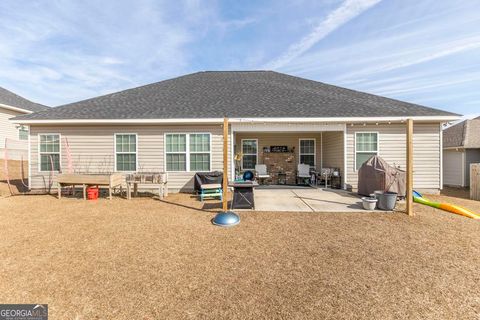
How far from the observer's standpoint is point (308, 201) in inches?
320

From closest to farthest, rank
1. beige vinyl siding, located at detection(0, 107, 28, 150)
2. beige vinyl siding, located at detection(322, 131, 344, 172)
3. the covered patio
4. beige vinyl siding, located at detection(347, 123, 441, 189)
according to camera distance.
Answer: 1. beige vinyl siding, located at detection(347, 123, 441, 189)
2. beige vinyl siding, located at detection(322, 131, 344, 172)
3. the covered patio
4. beige vinyl siding, located at detection(0, 107, 28, 150)

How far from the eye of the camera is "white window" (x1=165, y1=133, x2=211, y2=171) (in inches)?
399

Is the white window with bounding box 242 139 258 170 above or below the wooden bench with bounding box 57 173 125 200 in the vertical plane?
above

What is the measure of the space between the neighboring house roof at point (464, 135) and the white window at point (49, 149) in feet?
72.1

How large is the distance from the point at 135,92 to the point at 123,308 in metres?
12.0

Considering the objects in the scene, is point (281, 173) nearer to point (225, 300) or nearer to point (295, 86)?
point (295, 86)

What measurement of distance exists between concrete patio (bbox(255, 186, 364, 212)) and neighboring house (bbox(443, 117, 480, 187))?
9.45m

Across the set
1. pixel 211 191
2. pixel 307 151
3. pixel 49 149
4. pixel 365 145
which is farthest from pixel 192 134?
pixel 365 145

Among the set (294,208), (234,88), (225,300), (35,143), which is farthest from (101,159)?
(225,300)

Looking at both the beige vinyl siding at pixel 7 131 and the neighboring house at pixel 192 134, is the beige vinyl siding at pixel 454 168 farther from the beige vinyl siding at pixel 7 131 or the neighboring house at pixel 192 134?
the beige vinyl siding at pixel 7 131

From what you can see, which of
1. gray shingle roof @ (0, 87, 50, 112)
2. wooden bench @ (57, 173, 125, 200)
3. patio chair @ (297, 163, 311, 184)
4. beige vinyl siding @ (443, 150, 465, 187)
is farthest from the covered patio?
gray shingle roof @ (0, 87, 50, 112)

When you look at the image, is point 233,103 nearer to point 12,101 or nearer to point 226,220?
point 226,220
